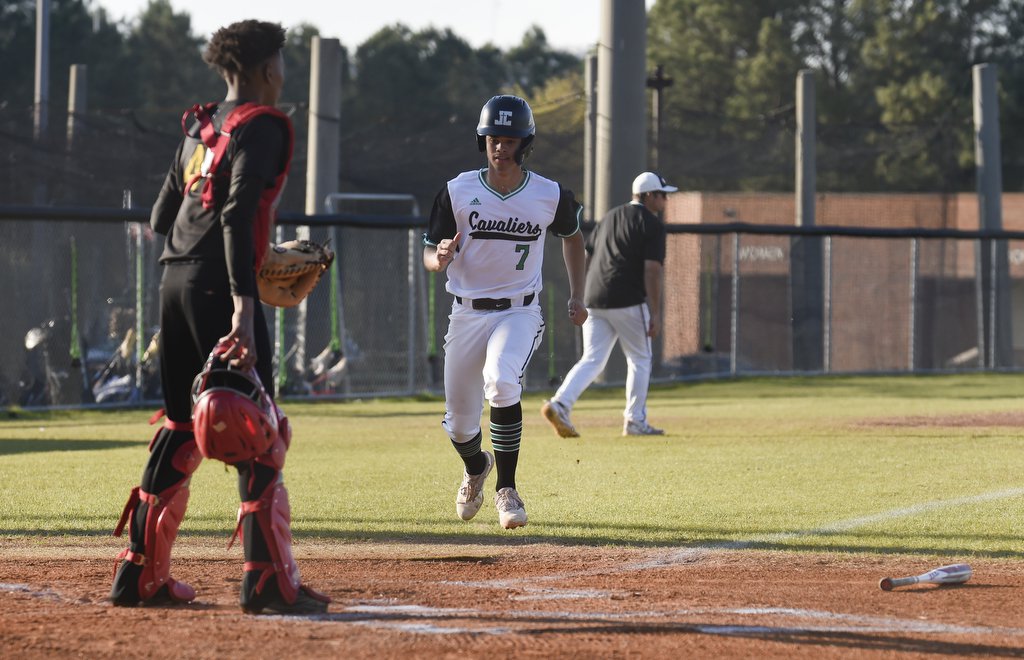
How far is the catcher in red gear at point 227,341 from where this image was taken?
16.1 ft

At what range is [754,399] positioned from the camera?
17.8m

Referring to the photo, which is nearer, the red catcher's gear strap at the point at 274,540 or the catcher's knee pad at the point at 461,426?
the red catcher's gear strap at the point at 274,540

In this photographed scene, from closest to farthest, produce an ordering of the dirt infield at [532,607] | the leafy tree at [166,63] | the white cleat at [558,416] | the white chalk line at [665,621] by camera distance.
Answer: the dirt infield at [532,607] → the white chalk line at [665,621] → the white cleat at [558,416] → the leafy tree at [166,63]

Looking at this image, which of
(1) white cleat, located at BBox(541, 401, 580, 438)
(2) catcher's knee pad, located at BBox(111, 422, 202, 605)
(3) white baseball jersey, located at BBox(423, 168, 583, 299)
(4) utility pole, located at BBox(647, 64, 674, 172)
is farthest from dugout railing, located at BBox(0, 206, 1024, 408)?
(2) catcher's knee pad, located at BBox(111, 422, 202, 605)

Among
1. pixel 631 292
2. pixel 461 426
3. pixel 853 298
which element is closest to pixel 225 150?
pixel 461 426

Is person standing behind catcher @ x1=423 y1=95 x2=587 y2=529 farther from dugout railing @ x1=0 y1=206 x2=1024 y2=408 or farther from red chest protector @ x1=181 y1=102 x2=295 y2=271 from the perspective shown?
dugout railing @ x1=0 y1=206 x2=1024 y2=408

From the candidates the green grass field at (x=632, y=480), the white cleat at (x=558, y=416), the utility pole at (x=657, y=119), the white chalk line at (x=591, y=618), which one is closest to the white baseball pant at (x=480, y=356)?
the green grass field at (x=632, y=480)

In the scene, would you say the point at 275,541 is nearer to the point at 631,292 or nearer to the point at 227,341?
the point at 227,341

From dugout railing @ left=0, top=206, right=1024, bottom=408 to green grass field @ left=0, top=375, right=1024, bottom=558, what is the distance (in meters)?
1.24

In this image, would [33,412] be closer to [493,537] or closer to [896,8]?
[493,537]

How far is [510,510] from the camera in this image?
7.09 meters

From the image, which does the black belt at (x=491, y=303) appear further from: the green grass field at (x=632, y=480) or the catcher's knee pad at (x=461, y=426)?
the green grass field at (x=632, y=480)

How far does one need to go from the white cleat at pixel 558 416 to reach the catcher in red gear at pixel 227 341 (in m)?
6.63

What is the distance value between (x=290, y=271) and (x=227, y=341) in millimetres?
597
